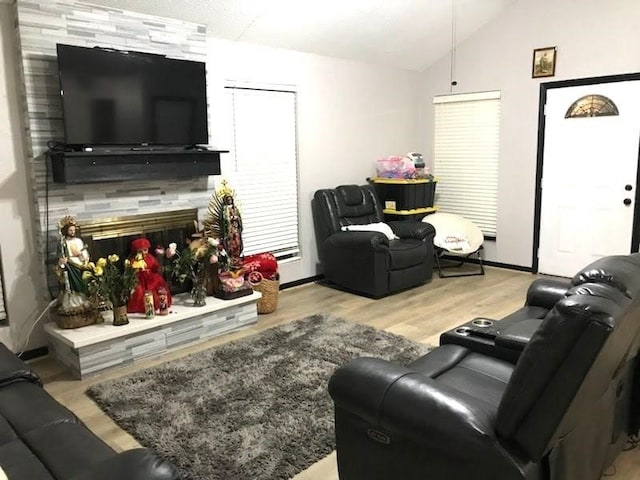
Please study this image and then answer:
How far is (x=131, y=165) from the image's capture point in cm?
371

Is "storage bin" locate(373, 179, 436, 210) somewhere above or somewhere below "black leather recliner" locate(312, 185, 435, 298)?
above

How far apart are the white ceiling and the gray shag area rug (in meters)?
2.53

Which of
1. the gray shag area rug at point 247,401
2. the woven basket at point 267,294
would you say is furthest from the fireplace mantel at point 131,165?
the gray shag area rug at point 247,401

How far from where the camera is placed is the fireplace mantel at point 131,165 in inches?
134

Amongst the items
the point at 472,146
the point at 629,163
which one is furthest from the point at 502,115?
the point at 629,163

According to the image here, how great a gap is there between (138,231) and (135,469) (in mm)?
2876

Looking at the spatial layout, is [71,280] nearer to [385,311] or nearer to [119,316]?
[119,316]

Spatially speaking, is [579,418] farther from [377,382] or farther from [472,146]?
[472,146]

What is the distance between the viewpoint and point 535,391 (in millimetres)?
1482

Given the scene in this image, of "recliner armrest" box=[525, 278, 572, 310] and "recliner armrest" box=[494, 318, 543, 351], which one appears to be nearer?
"recliner armrest" box=[494, 318, 543, 351]

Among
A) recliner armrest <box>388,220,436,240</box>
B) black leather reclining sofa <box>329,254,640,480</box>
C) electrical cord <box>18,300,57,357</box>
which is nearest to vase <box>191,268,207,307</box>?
electrical cord <box>18,300,57,357</box>

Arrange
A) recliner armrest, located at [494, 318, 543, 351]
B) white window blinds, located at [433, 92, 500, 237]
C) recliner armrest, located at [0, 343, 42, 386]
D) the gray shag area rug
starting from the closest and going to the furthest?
recliner armrest, located at [0, 343, 42, 386]
recliner armrest, located at [494, 318, 543, 351]
the gray shag area rug
white window blinds, located at [433, 92, 500, 237]

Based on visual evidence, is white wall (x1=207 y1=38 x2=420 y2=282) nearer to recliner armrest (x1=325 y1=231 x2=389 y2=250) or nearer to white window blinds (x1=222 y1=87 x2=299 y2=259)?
white window blinds (x1=222 y1=87 x2=299 y2=259)

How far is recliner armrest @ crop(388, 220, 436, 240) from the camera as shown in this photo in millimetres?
5246
